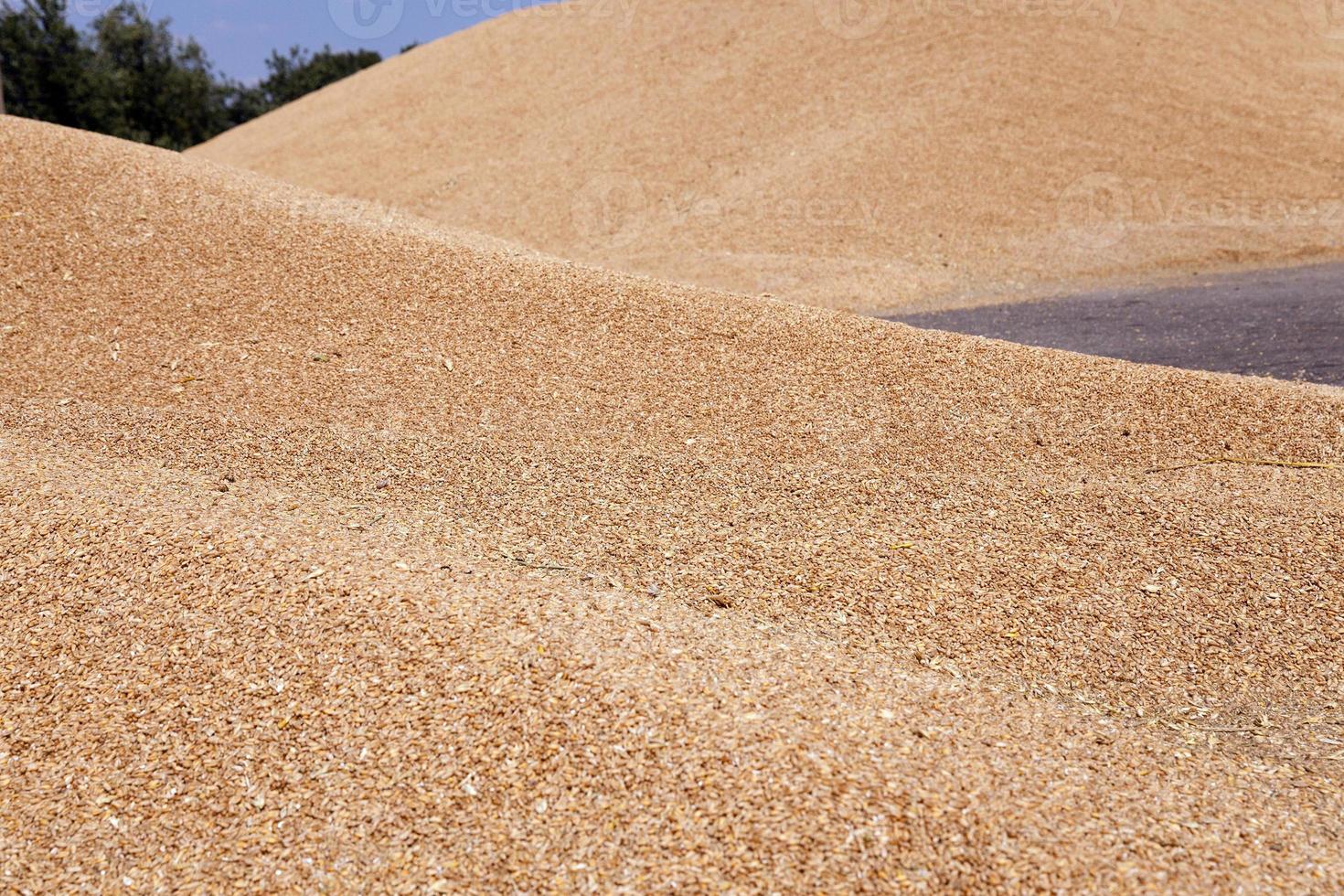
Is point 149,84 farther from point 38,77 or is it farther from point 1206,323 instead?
point 1206,323

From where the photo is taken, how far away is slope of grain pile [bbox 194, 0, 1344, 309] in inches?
450

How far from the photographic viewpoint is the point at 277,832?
2.32 meters

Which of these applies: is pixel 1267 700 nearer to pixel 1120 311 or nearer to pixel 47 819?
pixel 47 819

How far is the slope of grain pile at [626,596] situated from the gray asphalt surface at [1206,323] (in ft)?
7.03

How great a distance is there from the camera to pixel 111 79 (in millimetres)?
24969

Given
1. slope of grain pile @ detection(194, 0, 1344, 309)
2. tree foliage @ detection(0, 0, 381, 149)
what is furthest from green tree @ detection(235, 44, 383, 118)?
slope of grain pile @ detection(194, 0, 1344, 309)

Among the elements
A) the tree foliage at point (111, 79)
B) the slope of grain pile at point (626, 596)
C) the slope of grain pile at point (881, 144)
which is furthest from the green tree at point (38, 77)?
the slope of grain pile at point (626, 596)

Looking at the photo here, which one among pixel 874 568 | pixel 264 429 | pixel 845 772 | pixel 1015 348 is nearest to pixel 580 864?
pixel 845 772

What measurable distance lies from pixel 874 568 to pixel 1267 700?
4.05ft

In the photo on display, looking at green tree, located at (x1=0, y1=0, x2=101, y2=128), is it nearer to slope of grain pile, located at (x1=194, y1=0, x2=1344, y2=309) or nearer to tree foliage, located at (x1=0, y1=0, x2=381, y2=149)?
tree foliage, located at (x1=0, y1=0, x2=381, y2=149)

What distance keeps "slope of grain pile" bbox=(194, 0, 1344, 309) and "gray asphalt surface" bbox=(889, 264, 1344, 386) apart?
85 cm

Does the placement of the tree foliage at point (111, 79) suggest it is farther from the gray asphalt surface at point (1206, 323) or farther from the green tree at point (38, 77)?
the gray asphalt surface at point (1206, 323)

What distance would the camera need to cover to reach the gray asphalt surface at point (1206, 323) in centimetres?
709

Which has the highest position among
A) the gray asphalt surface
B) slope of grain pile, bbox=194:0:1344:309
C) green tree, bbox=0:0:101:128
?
green tree, bbox=0:0:101:128
